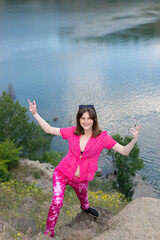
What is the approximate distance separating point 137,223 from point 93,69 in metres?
57.2

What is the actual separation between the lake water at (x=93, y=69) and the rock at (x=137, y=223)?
35974mm

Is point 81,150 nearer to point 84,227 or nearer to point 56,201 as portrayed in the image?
point 56,201

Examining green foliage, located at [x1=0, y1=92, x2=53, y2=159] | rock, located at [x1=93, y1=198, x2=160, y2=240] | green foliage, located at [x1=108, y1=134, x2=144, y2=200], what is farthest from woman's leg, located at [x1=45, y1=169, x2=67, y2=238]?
green foliage, located at [x1=0, y1=92, x2=53, y2=159]

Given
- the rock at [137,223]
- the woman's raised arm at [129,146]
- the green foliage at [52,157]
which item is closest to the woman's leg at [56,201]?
the rock at [137,223]

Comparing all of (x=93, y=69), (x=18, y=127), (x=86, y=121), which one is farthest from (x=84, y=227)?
(x=93, y=69)

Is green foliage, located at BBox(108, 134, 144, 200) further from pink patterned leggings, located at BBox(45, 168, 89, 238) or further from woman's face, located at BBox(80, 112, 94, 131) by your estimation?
woman's face, located at BBox(80, 112, 94, 131)

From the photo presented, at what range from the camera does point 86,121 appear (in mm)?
5930

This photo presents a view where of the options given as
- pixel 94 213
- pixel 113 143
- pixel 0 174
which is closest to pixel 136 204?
pixel 94 213

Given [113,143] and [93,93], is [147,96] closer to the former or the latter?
[93,93]

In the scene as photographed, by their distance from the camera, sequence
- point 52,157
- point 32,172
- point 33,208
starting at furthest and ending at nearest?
point 52,157 < point 32,172 < point 33,208

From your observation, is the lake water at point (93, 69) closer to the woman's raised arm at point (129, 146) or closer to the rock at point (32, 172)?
the rock at point (32, 172)

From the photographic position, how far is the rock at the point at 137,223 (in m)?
5.48

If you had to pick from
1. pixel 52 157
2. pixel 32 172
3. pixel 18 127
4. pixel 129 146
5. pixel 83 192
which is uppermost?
pixel 129 146

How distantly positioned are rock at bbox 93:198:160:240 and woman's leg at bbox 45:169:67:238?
0.96m
